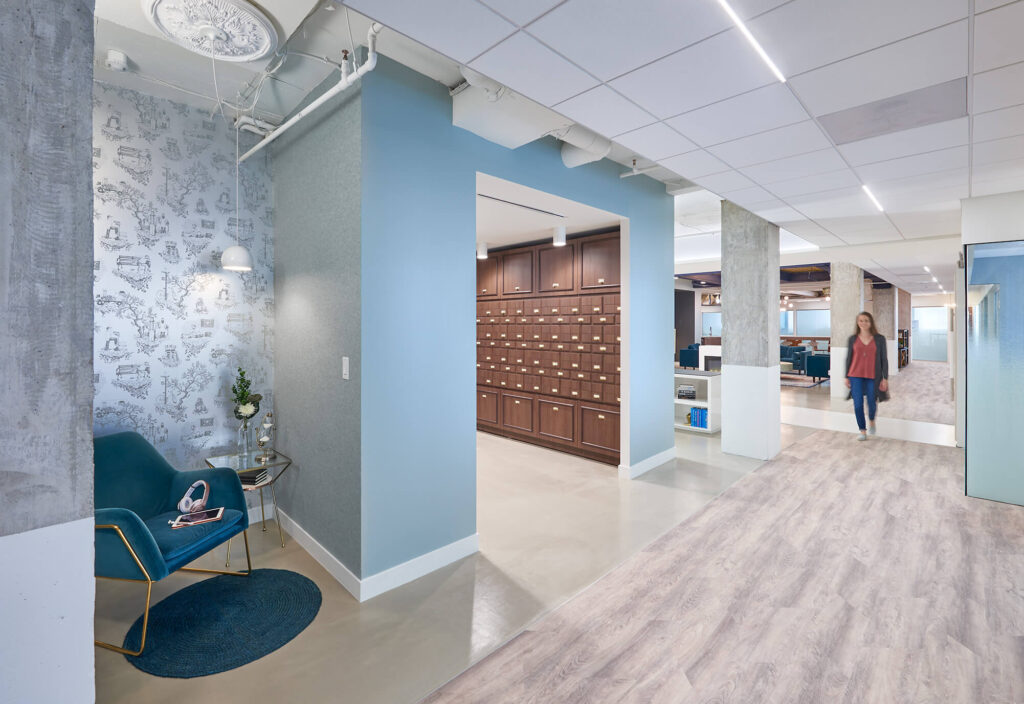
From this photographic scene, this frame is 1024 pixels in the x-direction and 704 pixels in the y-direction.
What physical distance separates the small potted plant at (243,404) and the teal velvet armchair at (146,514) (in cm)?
53

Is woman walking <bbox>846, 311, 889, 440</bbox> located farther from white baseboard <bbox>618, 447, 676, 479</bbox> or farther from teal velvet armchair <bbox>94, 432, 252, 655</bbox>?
teal velvet armchair <bbox>94, 432, 252, 655</bbox>

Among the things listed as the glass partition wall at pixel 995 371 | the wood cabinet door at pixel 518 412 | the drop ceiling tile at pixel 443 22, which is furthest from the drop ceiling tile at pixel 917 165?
the wood cabinet door at pixel 518 412

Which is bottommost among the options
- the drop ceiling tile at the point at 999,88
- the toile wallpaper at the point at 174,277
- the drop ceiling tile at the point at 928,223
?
the toile wallpaper at the point at 174,277

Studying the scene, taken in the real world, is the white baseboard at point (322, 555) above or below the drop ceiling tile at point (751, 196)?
below

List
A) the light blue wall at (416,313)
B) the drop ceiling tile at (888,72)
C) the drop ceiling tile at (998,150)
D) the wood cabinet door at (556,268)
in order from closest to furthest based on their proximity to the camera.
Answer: the drop ceiling tile at (888,72) → the light blue wall at (416,313) → the drop ceiling tile at (998,150) → the wood cabinet door at (556,268)

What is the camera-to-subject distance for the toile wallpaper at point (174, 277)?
120 inches

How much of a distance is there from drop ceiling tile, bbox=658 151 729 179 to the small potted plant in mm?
3306

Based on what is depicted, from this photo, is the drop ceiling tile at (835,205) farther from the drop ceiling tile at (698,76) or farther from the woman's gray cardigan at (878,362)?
the drop ceiling tile at (698,76)

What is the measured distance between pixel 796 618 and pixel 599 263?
3.68 meters

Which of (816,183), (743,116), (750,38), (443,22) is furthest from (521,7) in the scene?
(816,183)

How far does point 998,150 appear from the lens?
3.08 metres

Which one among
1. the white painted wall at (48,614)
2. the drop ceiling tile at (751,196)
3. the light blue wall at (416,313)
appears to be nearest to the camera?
the white painted wall at (48,614)

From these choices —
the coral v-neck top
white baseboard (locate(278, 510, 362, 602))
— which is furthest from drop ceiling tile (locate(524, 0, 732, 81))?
the coral v-neck top

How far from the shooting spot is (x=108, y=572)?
7.41ft
